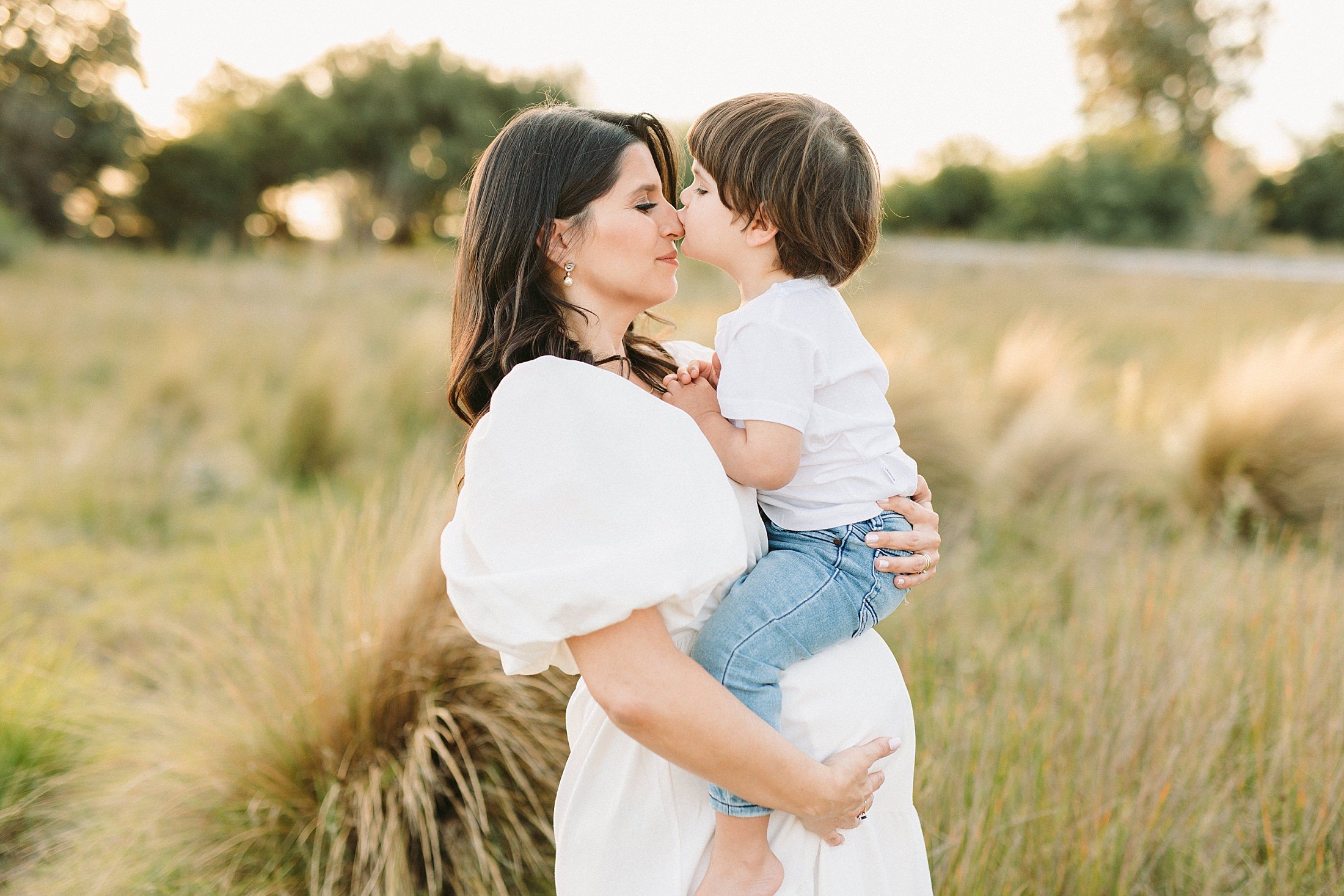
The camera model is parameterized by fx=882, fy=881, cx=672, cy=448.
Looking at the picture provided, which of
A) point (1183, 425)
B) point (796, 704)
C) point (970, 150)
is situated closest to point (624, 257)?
point (796, 704)

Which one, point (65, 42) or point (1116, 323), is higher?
point (65, 42)

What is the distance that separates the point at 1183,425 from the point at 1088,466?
2.31 ft

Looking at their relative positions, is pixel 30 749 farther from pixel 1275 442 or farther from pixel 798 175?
pixel 1275 442

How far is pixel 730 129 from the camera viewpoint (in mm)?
1566

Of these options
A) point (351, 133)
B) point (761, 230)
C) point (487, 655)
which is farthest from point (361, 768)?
point (351, 133)

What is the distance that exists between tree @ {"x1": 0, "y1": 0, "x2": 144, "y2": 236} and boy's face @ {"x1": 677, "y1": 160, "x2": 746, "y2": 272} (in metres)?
11.5

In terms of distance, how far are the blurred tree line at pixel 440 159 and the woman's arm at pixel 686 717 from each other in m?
20.8

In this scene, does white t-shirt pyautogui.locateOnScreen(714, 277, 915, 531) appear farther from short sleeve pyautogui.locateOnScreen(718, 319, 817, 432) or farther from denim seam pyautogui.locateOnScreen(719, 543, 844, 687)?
denim seam pyautogui.locateOnScreen(719, 543, 844, 687)

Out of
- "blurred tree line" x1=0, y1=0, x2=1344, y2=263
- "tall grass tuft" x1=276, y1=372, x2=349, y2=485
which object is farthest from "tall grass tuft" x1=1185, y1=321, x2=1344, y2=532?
"blurred tree line" x1=0, y1=0, x2=1344, y2=263

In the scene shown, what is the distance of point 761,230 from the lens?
5.16 ft

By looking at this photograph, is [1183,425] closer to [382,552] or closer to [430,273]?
[382,552]

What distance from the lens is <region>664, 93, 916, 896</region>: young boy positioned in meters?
1.32

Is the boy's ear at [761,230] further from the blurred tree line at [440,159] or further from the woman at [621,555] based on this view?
the blurred tree line at [440,159]

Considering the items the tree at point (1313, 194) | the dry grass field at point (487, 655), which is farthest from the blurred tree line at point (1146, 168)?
the dry grass field at point (487, 655)
